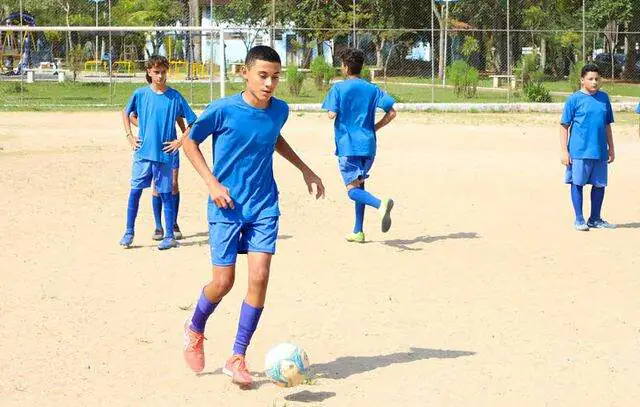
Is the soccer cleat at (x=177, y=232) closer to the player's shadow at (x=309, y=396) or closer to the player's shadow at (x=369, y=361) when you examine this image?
the player's shadow at (x=369, y=361)

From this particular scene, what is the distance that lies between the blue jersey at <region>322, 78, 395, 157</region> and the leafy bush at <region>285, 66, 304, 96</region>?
2133cm

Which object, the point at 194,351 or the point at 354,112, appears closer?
the point at 194,351

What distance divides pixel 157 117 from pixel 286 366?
467cm

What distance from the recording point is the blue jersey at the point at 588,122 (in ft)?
36.3

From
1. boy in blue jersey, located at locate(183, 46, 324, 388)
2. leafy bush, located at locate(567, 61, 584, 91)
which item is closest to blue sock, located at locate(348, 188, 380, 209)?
boy in blue jersey, located at locate(183, 46, 324, 388)

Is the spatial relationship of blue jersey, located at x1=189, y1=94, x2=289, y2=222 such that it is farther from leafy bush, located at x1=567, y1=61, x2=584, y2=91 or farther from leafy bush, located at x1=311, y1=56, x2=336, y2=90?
leafy bush, located at x1=567, y1=61, x2=584, y2=91

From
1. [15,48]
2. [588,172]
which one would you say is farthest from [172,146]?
[15,48]

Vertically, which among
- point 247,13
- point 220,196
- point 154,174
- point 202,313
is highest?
point 247,13

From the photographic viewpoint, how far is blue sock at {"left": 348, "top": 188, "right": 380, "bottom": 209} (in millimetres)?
9969

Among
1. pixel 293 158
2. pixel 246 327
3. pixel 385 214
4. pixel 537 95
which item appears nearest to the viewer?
pixel 246 327

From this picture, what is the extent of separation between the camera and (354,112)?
10.2m

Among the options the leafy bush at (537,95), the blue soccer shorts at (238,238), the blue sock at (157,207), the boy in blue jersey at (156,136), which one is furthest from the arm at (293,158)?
the leafy bush at (537,95)

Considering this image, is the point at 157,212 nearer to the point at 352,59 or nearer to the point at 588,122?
the point at 352,59

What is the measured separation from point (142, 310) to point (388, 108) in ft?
12.0
